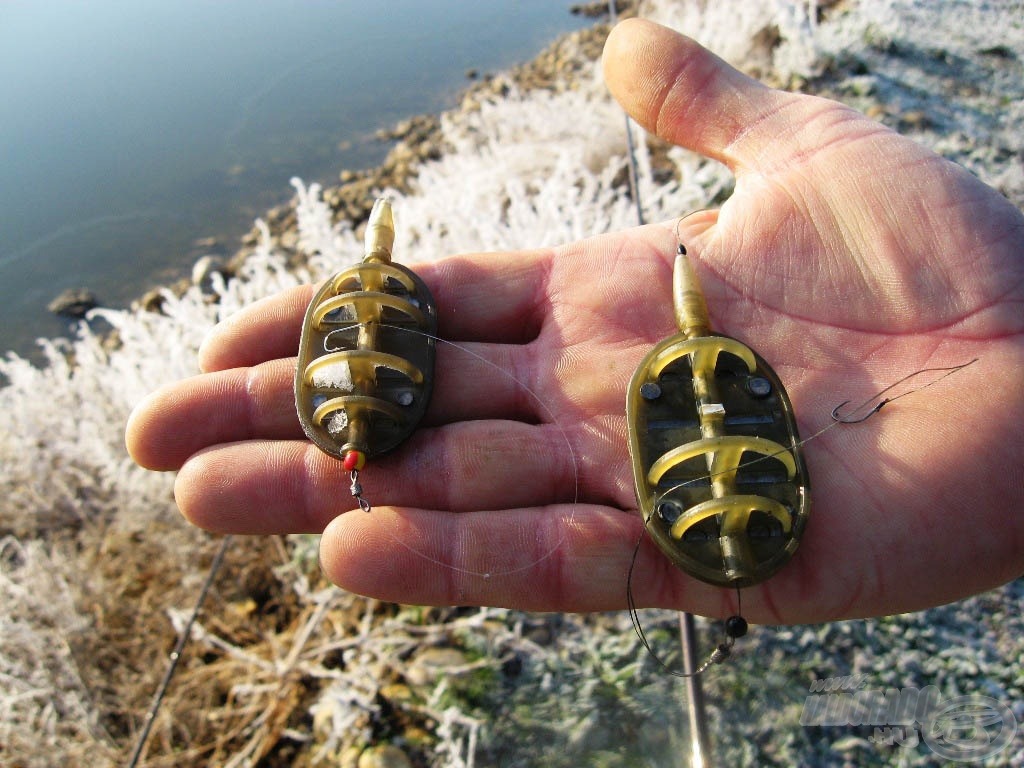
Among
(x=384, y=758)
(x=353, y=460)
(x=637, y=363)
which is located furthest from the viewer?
(x=384, y=758)

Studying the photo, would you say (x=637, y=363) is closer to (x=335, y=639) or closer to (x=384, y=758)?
(x=384, y=758)

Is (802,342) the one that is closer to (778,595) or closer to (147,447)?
(778,595)

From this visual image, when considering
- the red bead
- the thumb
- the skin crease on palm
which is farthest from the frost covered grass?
the thumb

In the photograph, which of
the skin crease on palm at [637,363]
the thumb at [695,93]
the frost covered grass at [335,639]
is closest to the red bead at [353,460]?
the skin crease on palm at [637,363]

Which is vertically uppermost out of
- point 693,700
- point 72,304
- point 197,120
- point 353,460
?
point 197,120

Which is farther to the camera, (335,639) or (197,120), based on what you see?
(197,120)

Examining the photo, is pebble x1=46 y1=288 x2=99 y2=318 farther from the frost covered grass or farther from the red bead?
the red bead

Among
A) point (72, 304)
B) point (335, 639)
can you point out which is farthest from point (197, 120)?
point (335, 639)

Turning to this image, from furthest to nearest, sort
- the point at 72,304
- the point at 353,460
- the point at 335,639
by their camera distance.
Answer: the point at 72,304, the point at 335,639, the point at 353,460
